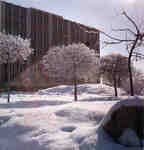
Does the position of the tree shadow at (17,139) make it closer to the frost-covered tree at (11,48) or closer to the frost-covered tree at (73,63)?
the frost-covered tree at (11,48)

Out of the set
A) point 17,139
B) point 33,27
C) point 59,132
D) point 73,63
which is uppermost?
point 33,27

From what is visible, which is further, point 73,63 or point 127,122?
point 73,63

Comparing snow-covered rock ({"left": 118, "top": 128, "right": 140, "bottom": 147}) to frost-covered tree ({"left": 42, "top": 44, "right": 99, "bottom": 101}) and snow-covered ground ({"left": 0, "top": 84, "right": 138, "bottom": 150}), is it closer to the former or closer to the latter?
snow-covered ground ({"left": 0, "top": 84, "right": 138, "bottom": 150})

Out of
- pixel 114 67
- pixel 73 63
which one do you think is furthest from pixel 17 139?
pixel 114 67

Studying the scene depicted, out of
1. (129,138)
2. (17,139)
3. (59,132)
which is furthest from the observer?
(59,132)

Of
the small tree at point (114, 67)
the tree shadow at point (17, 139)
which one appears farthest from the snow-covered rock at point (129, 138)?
the small tree at point (114, 67)

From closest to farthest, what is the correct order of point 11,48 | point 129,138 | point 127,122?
point 129,138, point 127,122, point 11,48

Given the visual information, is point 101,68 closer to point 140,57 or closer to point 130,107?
point 140,57

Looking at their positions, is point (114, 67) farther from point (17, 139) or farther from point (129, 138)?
Result: point (17, 139)

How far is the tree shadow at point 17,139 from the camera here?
364 centimetres

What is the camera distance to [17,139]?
155 inches

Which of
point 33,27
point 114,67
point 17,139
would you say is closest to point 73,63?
point 114,67

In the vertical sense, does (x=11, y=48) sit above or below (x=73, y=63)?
above

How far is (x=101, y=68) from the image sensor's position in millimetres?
19641
